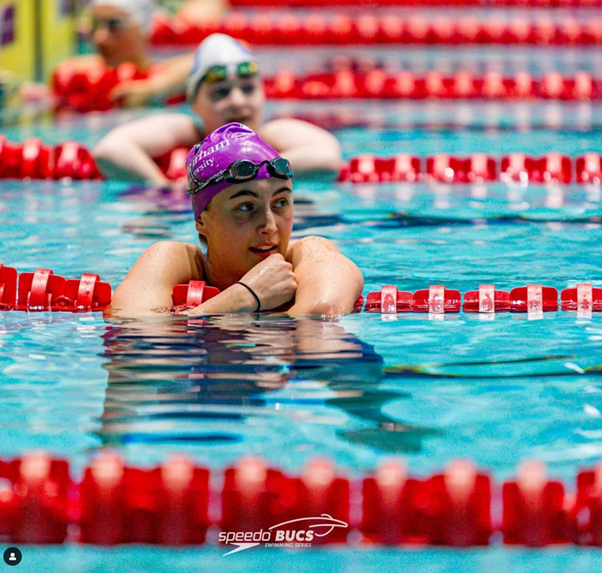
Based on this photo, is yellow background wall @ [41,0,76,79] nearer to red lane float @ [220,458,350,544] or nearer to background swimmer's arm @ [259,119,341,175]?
background swimmer's arm @ [259,119,341,175]

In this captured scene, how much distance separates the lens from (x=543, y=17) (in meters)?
11.5

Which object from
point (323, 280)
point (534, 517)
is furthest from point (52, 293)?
point (534, 517)

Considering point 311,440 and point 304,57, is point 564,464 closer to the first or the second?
point 311,440

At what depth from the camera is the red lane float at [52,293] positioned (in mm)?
4105

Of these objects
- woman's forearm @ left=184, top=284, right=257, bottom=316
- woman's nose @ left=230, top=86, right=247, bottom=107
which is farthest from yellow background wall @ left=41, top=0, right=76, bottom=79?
woman's forearm @ left=184, top=284, right=257, bottom=316

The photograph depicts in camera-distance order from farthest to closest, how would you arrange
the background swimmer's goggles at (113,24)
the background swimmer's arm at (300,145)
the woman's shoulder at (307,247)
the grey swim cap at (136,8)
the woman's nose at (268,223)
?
the background swimmer's goggles at (113,24)
the grey swim cap at (136,8)
the background swimmer's arm at (300,145)
the woman's shoulder at (307,247)
the woman's nose at (268,223)

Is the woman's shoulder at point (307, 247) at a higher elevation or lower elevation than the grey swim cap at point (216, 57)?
lower

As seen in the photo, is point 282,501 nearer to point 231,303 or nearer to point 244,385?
point 244,385

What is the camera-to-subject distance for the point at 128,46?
9.41 meters

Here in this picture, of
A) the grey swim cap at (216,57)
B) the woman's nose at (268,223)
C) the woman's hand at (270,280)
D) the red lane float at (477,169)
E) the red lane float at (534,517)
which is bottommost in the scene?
the red lane float at (534,517)

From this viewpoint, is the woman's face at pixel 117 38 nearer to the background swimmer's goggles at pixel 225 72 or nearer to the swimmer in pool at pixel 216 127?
the swimmer in pool at pixel 216 127

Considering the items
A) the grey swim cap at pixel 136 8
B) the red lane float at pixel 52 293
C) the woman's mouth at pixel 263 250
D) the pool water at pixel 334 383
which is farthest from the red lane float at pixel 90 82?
the woman's mouth at pixel 263 250

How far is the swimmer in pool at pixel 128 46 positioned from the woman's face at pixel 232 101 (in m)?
2.56

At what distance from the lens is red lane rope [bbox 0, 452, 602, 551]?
2650 mm
